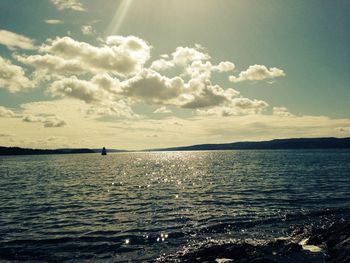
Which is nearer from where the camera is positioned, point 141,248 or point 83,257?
point 83,257

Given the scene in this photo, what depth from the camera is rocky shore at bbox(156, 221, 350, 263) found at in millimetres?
19047

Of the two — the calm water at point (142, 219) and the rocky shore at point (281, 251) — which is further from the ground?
the rocky shore at point (281, 251)

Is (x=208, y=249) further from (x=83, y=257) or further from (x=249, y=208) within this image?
(x=249, y=208)

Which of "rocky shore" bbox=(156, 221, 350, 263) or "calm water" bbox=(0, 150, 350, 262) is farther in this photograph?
"calm water" bbox=(0, 150, 350, 262)

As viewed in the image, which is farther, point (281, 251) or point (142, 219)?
point (142, 219)

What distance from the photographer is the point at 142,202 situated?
4344 cm

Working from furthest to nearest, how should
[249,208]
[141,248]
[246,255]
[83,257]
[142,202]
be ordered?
[142,202] < [249,208] < [141,248] < [83,257] < [246,255]

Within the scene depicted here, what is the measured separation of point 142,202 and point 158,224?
43.7 feet

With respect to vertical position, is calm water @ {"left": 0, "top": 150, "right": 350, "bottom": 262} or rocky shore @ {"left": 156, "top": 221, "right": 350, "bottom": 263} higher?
rocky shore @ {"left": 156, "top": 221, "right": 350, "bottom": 263}

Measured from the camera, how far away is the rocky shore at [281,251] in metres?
19.0

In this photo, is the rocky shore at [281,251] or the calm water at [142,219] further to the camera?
the calm water at [142,219]

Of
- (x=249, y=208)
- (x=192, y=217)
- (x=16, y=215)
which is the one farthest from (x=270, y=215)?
(x=16, y=215)

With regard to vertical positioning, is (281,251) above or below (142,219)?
above

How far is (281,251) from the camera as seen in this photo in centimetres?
2050
